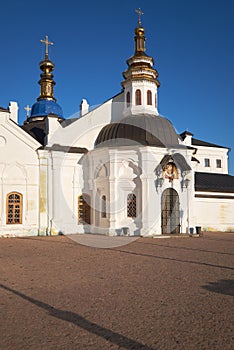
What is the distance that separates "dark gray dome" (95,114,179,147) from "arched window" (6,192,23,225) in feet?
18.8

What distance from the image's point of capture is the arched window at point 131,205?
19844mm

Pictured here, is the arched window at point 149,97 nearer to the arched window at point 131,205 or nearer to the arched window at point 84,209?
the arched window at point 131,205

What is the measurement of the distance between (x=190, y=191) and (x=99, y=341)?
1748 centimetres

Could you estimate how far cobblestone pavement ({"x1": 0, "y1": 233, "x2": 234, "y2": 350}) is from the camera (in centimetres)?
448

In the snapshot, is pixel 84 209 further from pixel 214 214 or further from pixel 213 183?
pixel 213 183

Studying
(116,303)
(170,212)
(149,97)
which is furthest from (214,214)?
(116,303)

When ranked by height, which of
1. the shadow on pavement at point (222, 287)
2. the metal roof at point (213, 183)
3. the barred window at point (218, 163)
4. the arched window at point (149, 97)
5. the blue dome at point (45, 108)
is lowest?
the shadow on pavement at point (222, 287)

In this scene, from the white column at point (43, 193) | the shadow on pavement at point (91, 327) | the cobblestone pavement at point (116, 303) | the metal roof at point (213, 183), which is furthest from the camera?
the metal roof at point (213, 183)

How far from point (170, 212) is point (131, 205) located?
2328 millimetres

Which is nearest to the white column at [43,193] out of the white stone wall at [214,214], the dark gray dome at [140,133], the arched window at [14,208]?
the arched window at [14,208]

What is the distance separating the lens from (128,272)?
895 centimetres

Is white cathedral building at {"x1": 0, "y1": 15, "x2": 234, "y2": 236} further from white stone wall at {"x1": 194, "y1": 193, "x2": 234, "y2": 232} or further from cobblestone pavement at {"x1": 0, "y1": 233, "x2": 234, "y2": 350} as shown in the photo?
cobblestone pavement at {"x1": 0, "y1": 233, "x2": 234, "y2": 350}

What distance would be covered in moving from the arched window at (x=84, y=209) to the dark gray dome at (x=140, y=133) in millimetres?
3363

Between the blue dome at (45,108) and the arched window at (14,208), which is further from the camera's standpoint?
the blue dome at (45,108)
